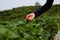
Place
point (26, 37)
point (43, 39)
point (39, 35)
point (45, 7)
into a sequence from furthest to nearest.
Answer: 1. point (43, 39)
2. point (39, 35)
3. point (26, 37)
4. point (45, 7)

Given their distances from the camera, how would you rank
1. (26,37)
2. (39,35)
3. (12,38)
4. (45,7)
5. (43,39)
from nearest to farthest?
(12,38) < (45,7) < (26,37) < (39,35) < (43,39)

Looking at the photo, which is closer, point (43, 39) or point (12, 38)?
point (12, 38)

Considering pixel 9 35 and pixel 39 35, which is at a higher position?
pixel 9 35

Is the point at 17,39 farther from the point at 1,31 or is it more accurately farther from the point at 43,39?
the point at 43,39

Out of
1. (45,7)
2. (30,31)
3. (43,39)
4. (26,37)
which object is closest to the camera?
(45,7)

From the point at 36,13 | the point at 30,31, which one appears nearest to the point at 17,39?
the point at 36,13

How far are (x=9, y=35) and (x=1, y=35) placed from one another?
11cm

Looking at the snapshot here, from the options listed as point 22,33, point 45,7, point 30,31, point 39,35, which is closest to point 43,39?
point 39,35

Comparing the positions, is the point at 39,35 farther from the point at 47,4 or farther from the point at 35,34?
the point at 47,4

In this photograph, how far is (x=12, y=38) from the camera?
3.91 metres

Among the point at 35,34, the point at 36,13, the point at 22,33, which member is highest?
the point at 36,13

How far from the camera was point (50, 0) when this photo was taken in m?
4.12

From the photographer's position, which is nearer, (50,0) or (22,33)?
(50,0)

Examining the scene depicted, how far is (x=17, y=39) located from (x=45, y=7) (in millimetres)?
632
